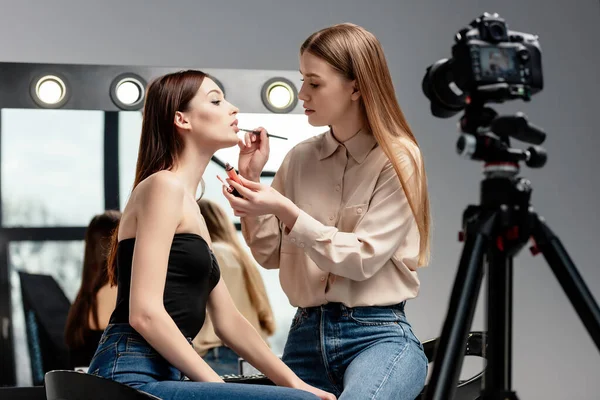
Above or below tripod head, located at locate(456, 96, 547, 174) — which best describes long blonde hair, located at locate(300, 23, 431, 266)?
above

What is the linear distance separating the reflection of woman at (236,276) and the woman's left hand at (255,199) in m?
1.44

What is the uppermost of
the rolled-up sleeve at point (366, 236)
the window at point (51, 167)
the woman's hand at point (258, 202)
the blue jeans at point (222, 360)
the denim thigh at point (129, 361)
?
the window at point (51, 167)

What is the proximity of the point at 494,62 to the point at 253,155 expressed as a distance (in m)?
0.71

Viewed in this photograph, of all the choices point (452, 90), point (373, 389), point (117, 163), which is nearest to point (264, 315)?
point (117, 163)

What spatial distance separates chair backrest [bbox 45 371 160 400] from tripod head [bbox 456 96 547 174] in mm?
620

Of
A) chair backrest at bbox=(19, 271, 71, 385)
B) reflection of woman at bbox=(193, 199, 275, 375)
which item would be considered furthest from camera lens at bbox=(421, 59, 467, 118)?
chair backrest at bbox=(19, 271, 71, 385)

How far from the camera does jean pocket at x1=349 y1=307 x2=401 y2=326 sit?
5.73ft

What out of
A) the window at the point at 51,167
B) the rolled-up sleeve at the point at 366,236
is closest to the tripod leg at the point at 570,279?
the rolled-up sleeve at the point at 366,236

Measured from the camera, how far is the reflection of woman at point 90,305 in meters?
3.05

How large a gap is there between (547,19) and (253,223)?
294cm

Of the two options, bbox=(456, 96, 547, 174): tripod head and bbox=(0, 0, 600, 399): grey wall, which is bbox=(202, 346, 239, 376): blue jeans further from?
A: bbox=(456, 96, 547, 174): tripod head

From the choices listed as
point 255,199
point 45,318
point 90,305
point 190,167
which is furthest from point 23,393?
point 255,199

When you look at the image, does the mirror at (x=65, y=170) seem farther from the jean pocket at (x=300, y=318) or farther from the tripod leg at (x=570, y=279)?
the tripod leg at (x=570, y=279)

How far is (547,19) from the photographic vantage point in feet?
14.3
